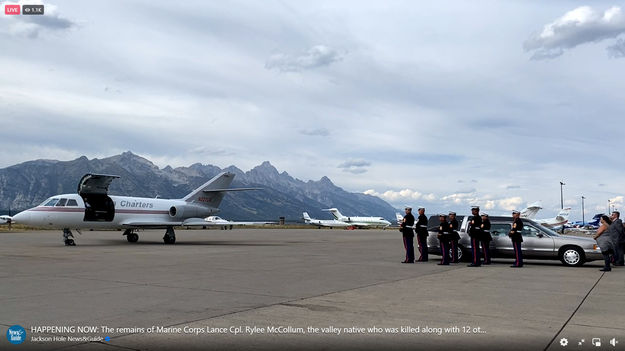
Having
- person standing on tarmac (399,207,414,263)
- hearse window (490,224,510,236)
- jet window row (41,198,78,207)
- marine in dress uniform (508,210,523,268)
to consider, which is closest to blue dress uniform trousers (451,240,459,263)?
hearse window (490,224,510,236)

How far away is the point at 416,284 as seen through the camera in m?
11.1

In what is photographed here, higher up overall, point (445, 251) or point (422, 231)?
point (422, 231)

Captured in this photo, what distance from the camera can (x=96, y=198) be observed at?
2666 cm

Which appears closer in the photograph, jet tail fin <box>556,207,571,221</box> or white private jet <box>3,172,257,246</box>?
white private jet <box>3,172,257,246</box>

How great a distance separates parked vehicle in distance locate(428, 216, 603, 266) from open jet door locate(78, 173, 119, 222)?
1842 cm

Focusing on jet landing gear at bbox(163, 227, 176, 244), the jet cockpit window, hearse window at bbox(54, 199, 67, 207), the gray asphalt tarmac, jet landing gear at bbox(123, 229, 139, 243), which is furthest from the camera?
jet landing gear at bbox(123, 229, 139, 243)

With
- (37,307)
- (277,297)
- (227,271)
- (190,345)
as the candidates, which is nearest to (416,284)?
(277,297)

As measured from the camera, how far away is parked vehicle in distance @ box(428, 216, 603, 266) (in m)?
16.1

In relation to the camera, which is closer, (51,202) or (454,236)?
(454,236)

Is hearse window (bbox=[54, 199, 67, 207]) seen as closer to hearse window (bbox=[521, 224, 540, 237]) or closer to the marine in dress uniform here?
the marine in dress uniform

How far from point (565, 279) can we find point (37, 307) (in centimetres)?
1135

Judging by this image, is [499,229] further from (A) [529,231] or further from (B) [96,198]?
(B) [96,198]

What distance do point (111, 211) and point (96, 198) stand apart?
105 cm

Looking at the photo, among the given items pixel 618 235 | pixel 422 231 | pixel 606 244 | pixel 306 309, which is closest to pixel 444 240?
pixel 422 231
